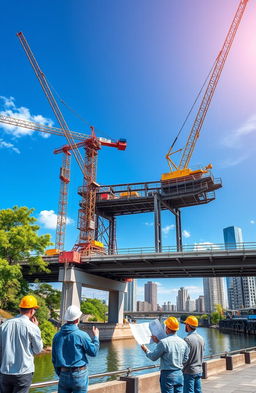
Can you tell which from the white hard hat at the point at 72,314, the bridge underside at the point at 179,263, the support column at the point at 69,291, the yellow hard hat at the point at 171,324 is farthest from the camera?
the support column at the point at 69,291

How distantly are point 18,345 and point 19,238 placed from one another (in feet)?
110

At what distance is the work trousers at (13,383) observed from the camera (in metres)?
5.03

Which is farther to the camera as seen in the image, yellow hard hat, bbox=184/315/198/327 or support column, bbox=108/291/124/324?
support column, bbox=108/291/124/324

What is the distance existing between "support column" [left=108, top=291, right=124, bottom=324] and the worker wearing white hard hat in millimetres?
57816

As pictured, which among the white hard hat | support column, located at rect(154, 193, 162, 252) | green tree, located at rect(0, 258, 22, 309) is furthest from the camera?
support column, located at rect(154, 193, 162, 252)

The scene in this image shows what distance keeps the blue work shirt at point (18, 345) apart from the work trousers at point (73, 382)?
571mm

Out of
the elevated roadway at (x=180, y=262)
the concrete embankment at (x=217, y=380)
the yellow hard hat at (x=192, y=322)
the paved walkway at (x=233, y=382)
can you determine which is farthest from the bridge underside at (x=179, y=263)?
the yellow hard hat at (x=192, y=322)

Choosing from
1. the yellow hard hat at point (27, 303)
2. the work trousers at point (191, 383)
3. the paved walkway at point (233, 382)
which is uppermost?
the yellow hard hat at point (27, 303)

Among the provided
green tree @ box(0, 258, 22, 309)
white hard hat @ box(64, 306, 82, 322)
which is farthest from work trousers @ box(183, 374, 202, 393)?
green tree @ box(0, 258, 22, 309)

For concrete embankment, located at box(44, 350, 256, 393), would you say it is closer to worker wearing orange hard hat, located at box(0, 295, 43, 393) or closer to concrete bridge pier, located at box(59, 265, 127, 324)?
worker wearing orange hard hat, located at box(0, 295, 43, 393)

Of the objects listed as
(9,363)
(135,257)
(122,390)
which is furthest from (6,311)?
(9,363)

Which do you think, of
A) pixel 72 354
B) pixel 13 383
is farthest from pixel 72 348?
pixel 13 383

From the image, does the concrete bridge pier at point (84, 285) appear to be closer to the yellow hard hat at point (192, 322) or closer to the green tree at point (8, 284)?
the green tree at point (8, 284)

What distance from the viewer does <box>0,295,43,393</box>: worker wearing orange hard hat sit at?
5.04m
